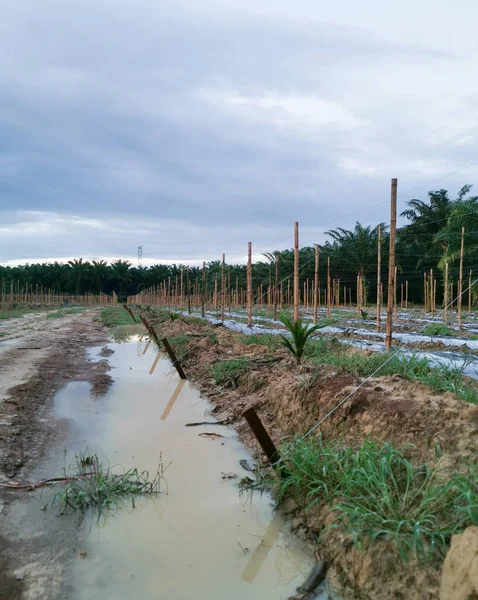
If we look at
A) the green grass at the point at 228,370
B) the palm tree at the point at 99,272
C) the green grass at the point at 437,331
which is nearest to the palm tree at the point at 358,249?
the green grass at the point at 437,331

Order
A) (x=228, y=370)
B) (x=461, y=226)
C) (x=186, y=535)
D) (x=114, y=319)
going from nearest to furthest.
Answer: (x=186, y=535) → (x=228, y=370) → (x=461, y=226) → (x=114, y=319)

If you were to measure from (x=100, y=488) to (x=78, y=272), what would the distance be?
69658 millimetres

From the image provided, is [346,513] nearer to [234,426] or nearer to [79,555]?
[79,555]

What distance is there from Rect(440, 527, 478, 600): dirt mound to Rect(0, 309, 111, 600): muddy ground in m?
1.90

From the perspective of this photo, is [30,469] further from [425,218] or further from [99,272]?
[99,272]

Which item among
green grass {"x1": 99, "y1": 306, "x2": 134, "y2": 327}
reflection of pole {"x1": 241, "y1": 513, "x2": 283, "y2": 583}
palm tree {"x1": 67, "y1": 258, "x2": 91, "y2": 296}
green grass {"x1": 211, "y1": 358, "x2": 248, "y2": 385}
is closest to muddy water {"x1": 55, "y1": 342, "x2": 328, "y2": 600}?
reflection of pole {"x1": 241, "y1": 513, "x2": 283, "y2": 583}

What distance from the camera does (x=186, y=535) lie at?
3.12 meters

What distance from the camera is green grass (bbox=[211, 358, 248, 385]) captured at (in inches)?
284

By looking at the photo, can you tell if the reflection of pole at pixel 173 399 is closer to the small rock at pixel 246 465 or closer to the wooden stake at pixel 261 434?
the small rock at pixel 246 465

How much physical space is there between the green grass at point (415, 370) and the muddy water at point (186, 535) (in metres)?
1.81

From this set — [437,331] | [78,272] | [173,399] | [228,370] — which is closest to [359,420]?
[228,370]

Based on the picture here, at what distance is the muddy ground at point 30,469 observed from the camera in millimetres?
2623

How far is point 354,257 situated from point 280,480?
3230 centimetres

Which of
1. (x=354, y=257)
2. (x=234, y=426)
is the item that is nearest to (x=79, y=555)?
(x=234, y=426)
